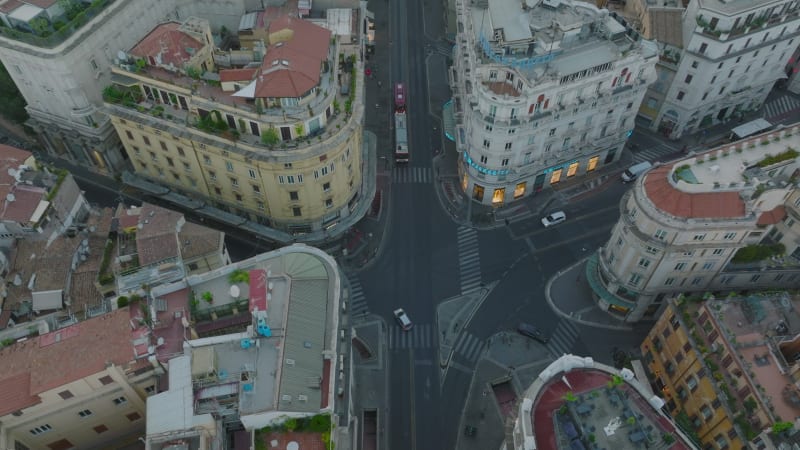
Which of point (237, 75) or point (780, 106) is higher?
point (237, 75)

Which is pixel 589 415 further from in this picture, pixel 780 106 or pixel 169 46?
pixel 780 106

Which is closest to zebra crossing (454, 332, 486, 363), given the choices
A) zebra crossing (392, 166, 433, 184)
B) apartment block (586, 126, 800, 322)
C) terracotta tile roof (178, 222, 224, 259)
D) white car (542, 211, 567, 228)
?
apartment block (586, 126, 800, 322)

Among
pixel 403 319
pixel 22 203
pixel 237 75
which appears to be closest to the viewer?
pixel 22 203

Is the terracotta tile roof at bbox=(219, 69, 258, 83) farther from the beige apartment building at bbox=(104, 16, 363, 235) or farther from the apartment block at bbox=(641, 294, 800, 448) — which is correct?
the apartment block at bbox=(641, 294, 800, 448)

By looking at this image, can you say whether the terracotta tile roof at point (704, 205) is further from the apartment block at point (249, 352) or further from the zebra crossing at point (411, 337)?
the apartment block at point (249, 352)

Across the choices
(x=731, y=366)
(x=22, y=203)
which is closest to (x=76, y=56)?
(x=22, y=203)
